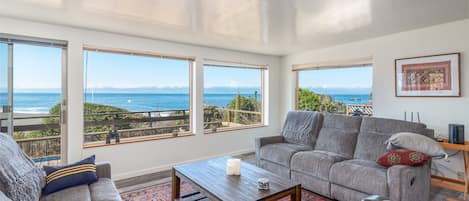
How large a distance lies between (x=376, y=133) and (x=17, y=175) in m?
3.53

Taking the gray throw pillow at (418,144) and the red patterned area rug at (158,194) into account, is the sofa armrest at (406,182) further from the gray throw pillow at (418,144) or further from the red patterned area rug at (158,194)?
the red patterned area rug at (158,194)

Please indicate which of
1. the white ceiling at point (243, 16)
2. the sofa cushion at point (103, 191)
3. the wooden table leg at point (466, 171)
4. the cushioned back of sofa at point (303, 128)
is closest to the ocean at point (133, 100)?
the white ceiling at point (243, 16)

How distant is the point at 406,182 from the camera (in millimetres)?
2223

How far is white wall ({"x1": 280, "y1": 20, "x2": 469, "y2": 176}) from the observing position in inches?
118

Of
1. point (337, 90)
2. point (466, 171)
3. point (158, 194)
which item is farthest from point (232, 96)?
point (466, 171)

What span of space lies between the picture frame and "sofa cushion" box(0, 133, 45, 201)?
433cm

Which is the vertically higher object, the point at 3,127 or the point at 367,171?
the point at 3,127

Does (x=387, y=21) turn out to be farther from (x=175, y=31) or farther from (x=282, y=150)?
(x=175, y=31)

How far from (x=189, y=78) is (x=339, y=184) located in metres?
2.86

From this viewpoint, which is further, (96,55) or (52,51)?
(96,55)

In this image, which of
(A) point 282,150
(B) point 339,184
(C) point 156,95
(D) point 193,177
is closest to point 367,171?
(B) point 339,184

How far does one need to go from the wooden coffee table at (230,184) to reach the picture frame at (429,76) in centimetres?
251

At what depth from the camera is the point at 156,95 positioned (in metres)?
4.03

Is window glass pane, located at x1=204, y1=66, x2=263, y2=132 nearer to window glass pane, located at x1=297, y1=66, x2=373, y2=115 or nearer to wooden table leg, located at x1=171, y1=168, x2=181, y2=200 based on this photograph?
window glass pane, located at x1=297, y1=66, x2=373, y2=115
